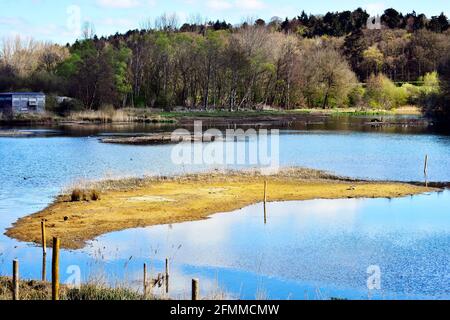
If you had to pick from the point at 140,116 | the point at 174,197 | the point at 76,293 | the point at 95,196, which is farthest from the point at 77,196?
the point at 140,116

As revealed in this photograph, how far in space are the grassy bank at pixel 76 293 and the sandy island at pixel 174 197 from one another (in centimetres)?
779

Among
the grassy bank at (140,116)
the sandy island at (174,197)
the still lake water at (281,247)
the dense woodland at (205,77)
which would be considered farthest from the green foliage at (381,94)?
the sandy island at (174,197)

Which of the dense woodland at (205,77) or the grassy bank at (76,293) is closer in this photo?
the grassy bank at (76,293)

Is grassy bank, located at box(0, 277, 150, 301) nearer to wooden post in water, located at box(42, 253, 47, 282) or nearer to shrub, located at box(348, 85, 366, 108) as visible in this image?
wooden post in water, located at box(42, 253, 47, 282)

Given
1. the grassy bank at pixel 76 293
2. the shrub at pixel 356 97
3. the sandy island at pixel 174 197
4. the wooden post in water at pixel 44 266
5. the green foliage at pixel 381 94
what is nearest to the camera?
the grassy bank at pixel 76 293

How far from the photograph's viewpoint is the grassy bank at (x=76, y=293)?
1538cm

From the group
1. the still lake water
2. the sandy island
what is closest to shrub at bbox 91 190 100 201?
the sandy island

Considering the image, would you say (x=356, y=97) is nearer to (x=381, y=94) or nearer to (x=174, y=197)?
(x=381, y=94)

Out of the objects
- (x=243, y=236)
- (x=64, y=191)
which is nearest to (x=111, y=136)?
(x=64, y=191)

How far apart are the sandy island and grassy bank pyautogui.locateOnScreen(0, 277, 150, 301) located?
7788mm

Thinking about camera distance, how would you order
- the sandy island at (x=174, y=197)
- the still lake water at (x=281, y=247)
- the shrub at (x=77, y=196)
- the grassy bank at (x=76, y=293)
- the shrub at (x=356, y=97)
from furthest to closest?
1. the shrub at (x=356, y=97)
2. the shrub at (x=77, y=196)
3. the sandy island at (x=174, y=197)
4. the still lake water at (x=281, y=247)
5. the grassy bank at (x=76, y=293)

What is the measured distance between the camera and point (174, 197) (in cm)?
3434

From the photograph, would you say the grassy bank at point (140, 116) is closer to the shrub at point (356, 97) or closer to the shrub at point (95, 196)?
the shrub at point (356, 97)

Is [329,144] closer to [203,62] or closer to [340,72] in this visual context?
[203,62]
